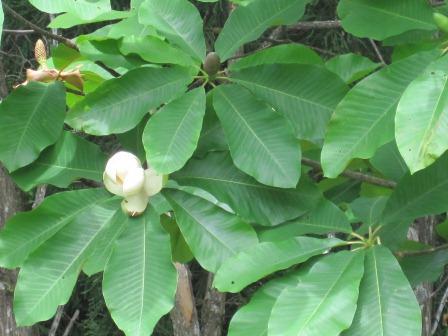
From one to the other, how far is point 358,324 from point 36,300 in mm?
377

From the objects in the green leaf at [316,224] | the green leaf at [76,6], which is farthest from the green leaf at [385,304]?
the green leaf at [76,6]

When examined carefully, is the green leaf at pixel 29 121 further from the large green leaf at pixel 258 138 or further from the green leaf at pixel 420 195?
the green leaf at pixel 420 195

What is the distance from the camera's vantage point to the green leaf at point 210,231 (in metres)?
0.93

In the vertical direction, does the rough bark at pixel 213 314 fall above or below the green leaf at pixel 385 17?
below

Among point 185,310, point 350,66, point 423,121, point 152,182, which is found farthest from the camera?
point 185,310

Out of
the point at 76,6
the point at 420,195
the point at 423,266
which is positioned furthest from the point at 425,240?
the point at 76,6

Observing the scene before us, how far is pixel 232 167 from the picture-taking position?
1.00 metres

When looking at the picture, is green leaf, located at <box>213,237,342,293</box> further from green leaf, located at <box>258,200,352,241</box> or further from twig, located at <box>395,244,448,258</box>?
twig, located at <box>395,244,448,258</box>

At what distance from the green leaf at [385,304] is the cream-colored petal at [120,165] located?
1.01 ft

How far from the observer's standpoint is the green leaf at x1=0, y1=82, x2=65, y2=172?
1.02 m

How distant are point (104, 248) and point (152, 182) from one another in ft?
0.32

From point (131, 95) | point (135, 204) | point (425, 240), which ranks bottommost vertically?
point (425, 240)

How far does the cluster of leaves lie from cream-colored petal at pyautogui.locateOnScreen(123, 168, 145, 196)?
4 cm

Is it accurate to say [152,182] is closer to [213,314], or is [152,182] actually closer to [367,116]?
[367,116]
